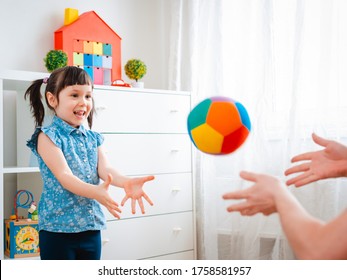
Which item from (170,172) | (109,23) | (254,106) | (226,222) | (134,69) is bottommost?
(226,222)

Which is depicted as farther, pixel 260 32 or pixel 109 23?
pixel 109 23

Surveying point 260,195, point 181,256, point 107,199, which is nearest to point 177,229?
point 181,256

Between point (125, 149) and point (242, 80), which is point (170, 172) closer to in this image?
point (125, 149)

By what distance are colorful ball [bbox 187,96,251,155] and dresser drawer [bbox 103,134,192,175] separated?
101 cm

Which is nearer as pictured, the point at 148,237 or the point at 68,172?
the point at 68,172

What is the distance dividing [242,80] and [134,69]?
0.58 metres

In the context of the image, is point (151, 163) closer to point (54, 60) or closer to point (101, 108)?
point (101, 108)

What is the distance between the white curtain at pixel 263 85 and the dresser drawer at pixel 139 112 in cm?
16

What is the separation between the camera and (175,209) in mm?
2680

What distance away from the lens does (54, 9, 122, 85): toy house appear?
101 inches

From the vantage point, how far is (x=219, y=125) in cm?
143

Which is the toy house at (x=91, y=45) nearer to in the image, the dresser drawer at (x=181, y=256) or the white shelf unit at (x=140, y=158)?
the white shelf unit at (x=140, y=158)

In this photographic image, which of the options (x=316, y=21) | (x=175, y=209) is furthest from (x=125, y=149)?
(x=316, y=21)

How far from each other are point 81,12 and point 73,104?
122 cm
